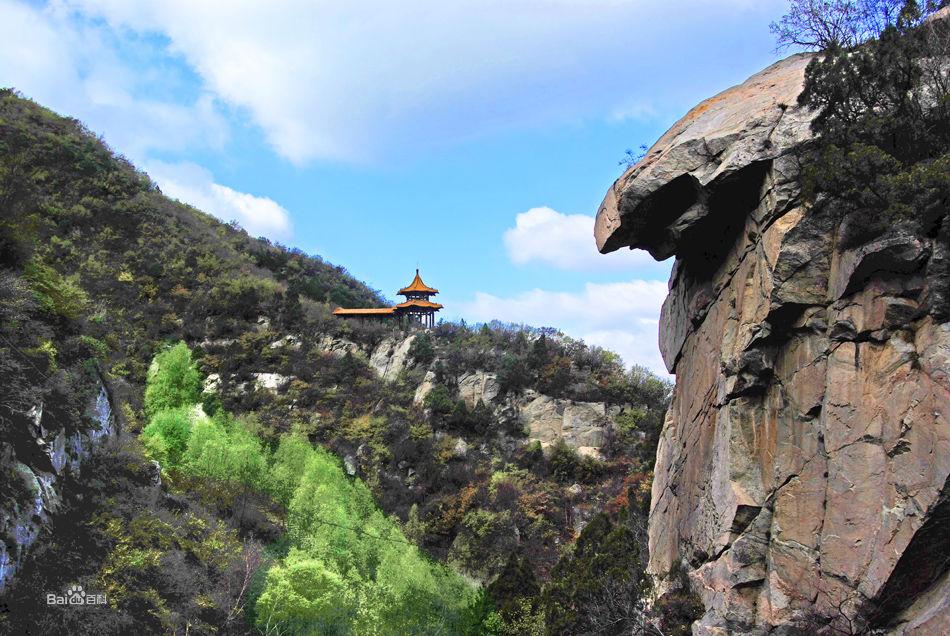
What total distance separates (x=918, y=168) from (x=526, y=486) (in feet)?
97.1

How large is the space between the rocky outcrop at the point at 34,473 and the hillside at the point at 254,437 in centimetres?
7

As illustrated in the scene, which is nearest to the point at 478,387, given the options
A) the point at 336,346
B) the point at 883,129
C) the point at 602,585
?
the point at 336,346

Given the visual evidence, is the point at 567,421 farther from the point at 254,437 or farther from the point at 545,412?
the point at 254,437

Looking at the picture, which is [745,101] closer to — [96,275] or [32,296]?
[32,296]

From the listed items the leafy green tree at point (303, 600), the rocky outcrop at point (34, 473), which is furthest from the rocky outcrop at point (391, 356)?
the rocky outcrop at point (34, 473)

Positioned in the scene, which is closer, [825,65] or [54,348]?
[825,65]

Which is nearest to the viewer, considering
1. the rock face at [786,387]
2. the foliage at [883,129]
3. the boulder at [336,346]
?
the rock face at [786,387]

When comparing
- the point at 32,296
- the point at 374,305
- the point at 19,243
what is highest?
the point at 374,305

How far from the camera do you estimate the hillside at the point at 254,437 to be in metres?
21.0

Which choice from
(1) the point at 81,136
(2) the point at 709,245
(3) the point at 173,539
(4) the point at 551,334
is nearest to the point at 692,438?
(2) the point at 709,245

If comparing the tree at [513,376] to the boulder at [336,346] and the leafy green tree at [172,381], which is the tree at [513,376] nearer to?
the boulder at [336,346]

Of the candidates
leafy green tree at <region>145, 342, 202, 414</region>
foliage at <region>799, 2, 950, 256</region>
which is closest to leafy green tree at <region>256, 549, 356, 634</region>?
leafy green tree at <region>145, 342, 202, 414</region>

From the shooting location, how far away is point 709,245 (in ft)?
53.6

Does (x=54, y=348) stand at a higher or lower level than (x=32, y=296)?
lower
